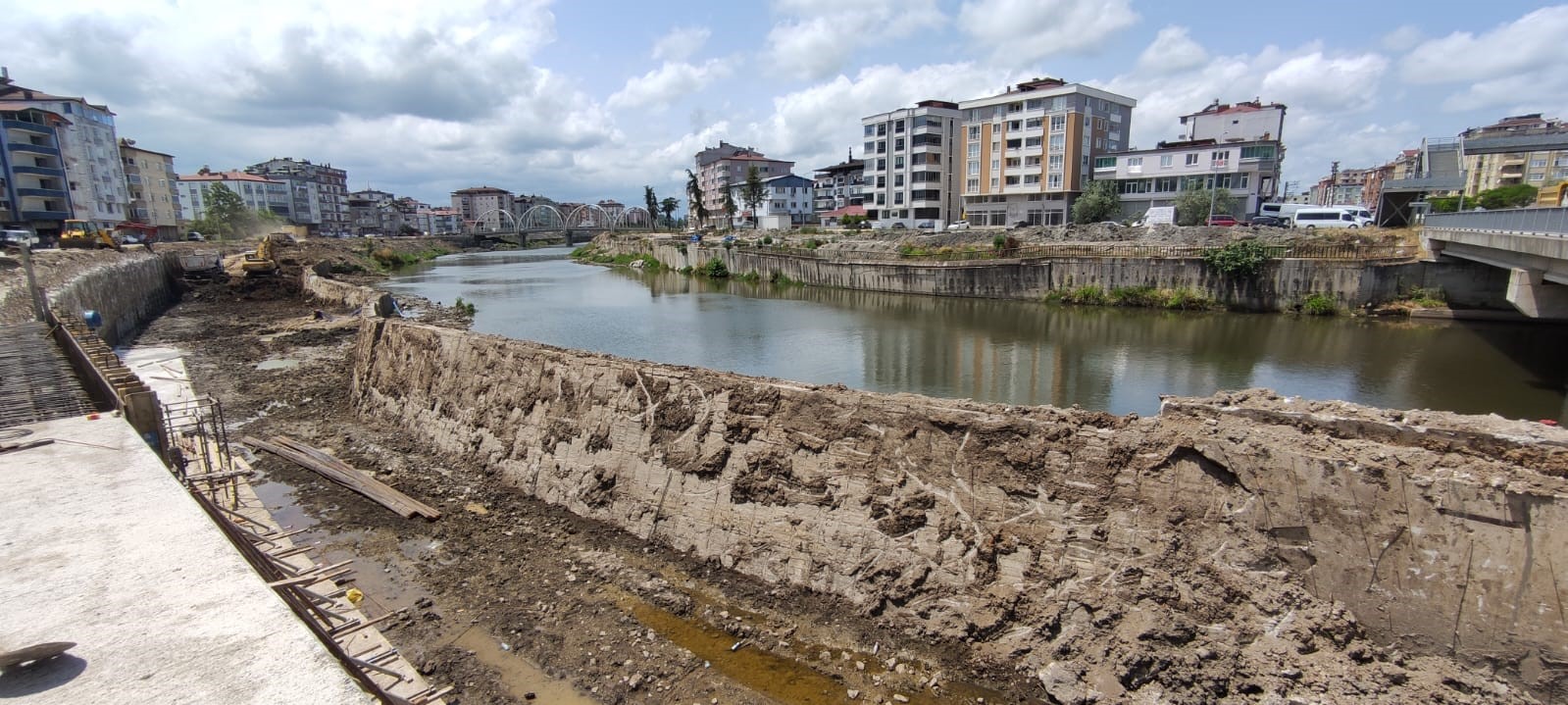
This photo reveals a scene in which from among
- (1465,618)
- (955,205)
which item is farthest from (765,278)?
(1465,618)

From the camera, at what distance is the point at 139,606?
200 inches

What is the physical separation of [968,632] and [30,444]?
1246 centimetres

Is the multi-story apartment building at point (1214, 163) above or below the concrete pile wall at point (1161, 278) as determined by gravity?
above

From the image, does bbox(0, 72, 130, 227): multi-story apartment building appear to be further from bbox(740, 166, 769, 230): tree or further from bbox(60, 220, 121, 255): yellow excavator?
bbox(740, 166, 769, 230): tree

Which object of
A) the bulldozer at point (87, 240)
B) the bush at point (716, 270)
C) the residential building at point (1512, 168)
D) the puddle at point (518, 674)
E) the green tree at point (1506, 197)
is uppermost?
the residential building at point (1512, 168)

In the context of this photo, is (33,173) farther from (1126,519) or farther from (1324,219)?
(1324,219)

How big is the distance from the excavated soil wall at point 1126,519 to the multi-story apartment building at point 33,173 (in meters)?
68.9

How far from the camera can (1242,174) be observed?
51.8 metres

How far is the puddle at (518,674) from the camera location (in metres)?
8.06

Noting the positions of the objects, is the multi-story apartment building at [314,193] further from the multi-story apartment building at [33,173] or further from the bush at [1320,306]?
the bush at [1320,306]

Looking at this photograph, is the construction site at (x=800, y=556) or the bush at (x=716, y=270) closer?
the construction site at (x=800, y=556)

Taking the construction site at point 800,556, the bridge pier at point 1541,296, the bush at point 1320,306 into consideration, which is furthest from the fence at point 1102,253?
the construction site at point 800,556

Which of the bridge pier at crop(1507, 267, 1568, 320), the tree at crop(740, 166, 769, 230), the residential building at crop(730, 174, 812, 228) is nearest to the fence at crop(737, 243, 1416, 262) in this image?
the bridge pier at crop(1507, 267, 1568, 320)

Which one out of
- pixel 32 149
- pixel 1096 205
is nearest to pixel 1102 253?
pixel 1096 205
